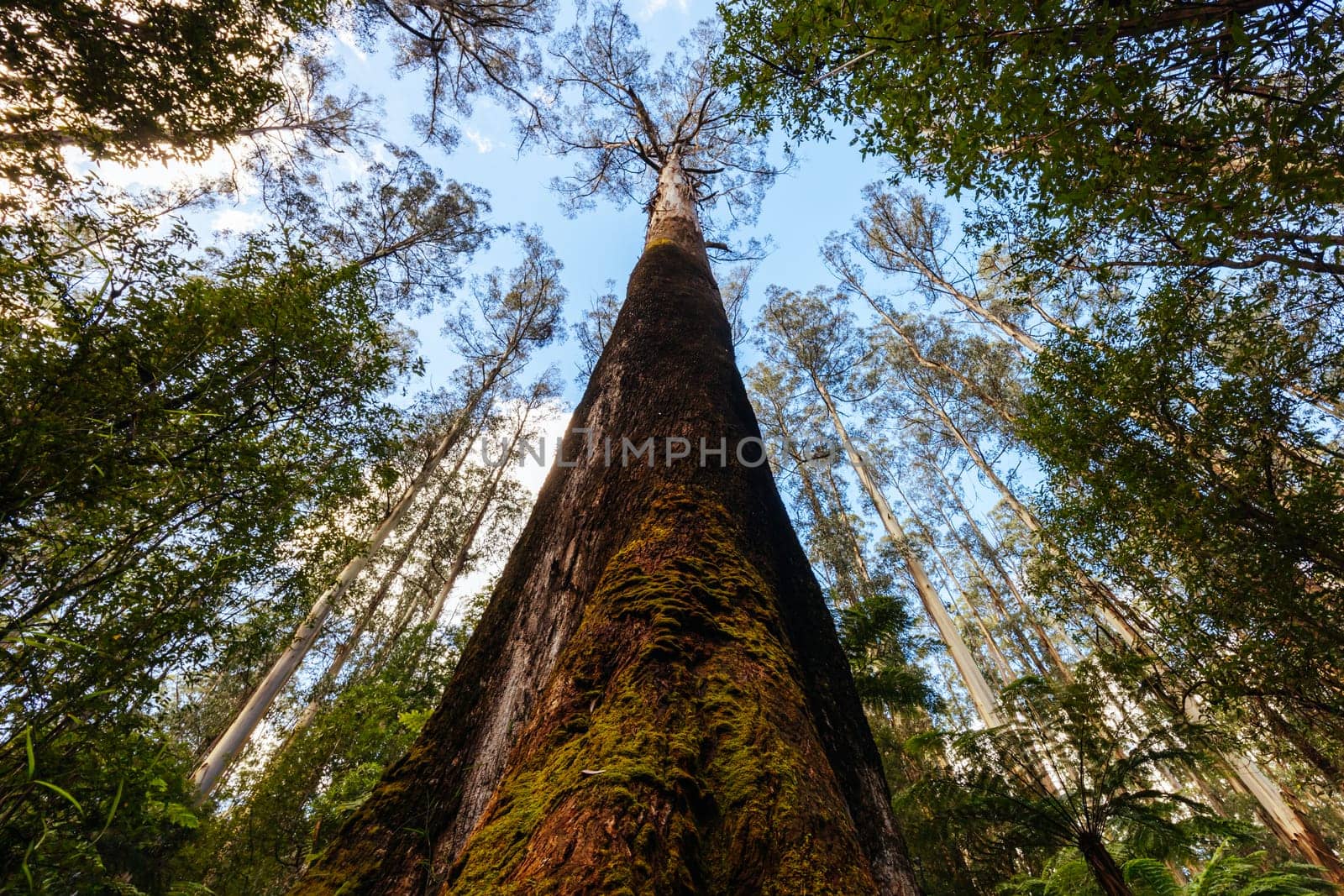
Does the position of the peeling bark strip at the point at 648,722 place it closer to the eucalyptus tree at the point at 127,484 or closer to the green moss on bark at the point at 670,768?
the green moss on bark at the point at 670,768

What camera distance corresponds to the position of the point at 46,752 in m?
1.88

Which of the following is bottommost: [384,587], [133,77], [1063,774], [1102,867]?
[1102,867]

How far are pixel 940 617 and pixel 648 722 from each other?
9533 mm

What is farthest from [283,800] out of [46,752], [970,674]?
[970,674]

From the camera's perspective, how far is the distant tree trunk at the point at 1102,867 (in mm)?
3693

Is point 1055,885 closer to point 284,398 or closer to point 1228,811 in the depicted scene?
point 284,398

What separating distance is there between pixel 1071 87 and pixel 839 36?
125cm

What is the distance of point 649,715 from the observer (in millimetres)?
896

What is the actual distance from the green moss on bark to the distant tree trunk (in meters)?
4.90

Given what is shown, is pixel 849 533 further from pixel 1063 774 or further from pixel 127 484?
pixel 127 484

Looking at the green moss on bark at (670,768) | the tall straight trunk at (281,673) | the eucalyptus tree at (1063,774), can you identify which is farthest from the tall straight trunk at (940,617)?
the tall straight trunk at (281,673)

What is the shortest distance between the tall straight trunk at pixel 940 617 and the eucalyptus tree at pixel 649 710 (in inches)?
227

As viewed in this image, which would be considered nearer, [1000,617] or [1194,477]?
[1194,477]

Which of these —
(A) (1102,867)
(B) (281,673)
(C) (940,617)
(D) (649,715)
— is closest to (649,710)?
(D) (649,715)
